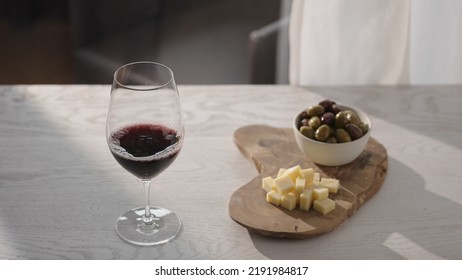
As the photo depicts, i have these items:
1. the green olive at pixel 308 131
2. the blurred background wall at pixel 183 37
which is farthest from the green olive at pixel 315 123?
the blurred background wall at pixel 183 37

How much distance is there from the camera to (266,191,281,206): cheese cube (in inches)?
42.3

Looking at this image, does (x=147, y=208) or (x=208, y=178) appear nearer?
(x=147, y=208)

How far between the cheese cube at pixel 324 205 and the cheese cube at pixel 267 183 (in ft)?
0.26

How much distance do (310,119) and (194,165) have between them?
21 cm

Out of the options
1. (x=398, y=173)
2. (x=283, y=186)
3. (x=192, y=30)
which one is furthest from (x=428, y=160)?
(x=192, y=30)

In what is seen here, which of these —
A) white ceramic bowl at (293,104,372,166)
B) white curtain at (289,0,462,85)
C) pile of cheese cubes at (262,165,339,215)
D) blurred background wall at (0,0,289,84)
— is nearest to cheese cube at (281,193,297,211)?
pile of cheese cubes at (262,165,339,215)

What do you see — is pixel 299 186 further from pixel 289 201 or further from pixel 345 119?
pixel 345 119

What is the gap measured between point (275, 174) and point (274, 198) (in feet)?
0.34

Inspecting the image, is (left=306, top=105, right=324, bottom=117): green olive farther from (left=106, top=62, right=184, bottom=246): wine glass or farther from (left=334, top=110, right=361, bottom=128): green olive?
(left=106, top=62, right=184, bottom=246): wine glass

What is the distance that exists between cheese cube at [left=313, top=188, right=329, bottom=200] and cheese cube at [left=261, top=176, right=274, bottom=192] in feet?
0.24

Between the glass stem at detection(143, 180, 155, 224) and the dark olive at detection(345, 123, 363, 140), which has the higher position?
the dark olive at detection(345, 123, 363, 140)

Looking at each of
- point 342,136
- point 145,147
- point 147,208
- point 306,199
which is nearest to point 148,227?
point 147,208

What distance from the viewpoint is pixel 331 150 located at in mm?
1157

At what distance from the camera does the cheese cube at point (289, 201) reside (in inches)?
41.8
